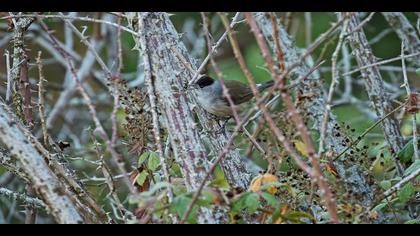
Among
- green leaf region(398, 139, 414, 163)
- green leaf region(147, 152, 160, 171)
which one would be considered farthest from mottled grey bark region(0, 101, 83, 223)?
green leaf region(398, 139, 414, 163)

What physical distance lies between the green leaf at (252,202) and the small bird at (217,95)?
1.21 metres

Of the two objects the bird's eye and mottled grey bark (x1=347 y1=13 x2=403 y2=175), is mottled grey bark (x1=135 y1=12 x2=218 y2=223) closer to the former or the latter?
the bird's eye

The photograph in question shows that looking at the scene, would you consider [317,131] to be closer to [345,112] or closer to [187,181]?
[187,181]

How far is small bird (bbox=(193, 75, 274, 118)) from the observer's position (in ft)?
11.5

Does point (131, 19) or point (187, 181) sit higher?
point (131, 19)

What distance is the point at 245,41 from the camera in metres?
7.78

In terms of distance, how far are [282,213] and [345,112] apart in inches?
170

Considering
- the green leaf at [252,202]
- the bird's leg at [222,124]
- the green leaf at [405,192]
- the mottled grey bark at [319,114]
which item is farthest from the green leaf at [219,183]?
the mottled grey bark at [319,114]

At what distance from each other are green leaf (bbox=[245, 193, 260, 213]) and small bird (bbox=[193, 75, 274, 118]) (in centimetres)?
121

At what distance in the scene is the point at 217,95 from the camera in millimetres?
3758

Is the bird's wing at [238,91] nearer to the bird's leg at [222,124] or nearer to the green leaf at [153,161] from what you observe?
the bird's leg at [222,124]

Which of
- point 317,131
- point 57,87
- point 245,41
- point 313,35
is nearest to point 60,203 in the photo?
point 317,131

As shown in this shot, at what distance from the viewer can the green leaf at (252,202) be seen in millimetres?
1874

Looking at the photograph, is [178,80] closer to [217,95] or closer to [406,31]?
[217,95]
